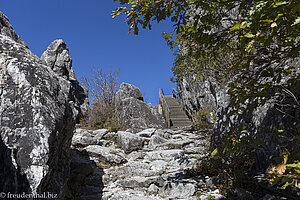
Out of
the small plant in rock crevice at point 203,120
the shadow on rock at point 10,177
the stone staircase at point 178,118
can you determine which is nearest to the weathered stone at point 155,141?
the small plant in rock crevice at point 203,120

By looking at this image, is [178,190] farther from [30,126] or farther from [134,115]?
[134,115]

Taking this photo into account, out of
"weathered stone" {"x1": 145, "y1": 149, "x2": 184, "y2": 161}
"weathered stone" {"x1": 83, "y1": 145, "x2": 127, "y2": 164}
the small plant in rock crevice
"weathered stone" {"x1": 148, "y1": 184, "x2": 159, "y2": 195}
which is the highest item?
the small plant in rock crevice

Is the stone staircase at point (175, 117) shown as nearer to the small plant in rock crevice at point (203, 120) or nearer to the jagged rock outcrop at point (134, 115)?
the jagged rock outcrop at point (134, 115)

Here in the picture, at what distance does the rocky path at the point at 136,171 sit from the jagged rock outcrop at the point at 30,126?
1711mm

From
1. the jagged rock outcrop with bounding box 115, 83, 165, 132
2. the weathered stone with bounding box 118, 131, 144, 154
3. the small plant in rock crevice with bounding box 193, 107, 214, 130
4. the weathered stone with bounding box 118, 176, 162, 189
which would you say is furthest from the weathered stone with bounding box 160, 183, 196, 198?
the jagged rock outcrop with bounding box 115, 83, 165, 132

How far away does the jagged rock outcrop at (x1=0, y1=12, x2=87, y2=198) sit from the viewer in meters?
2.19

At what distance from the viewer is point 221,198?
147 inches

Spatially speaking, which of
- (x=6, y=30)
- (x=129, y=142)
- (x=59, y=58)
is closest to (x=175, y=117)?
(x=129, y=142)

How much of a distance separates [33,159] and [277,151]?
3850 millimetres

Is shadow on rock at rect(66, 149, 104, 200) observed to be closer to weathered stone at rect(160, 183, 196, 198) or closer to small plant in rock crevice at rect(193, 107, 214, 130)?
weathered stone at rect(160, 183, 196, 198)

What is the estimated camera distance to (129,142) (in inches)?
291

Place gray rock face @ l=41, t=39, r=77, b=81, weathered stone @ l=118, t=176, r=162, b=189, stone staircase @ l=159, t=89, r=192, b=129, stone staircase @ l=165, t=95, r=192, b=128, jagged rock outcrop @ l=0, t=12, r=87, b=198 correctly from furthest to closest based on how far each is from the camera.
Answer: gray rock face @ l=41, t=39, r=77, b=81 < stone staircase @ l=165, t=95, r=192, b=128 < stone staircase @ l=159, t=89, r=192, b=129 < weathered stone @ l=118, t=176, r=162, b=189 < jagged rock outcrop @ l=0, t=12, r=87, b=198

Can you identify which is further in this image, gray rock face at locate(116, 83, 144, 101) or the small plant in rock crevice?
gray rock face at locate(116, 83, 144, 101)

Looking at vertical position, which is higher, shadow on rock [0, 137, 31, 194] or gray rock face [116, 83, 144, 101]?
gray rock face [116, 83, 144, 101]
